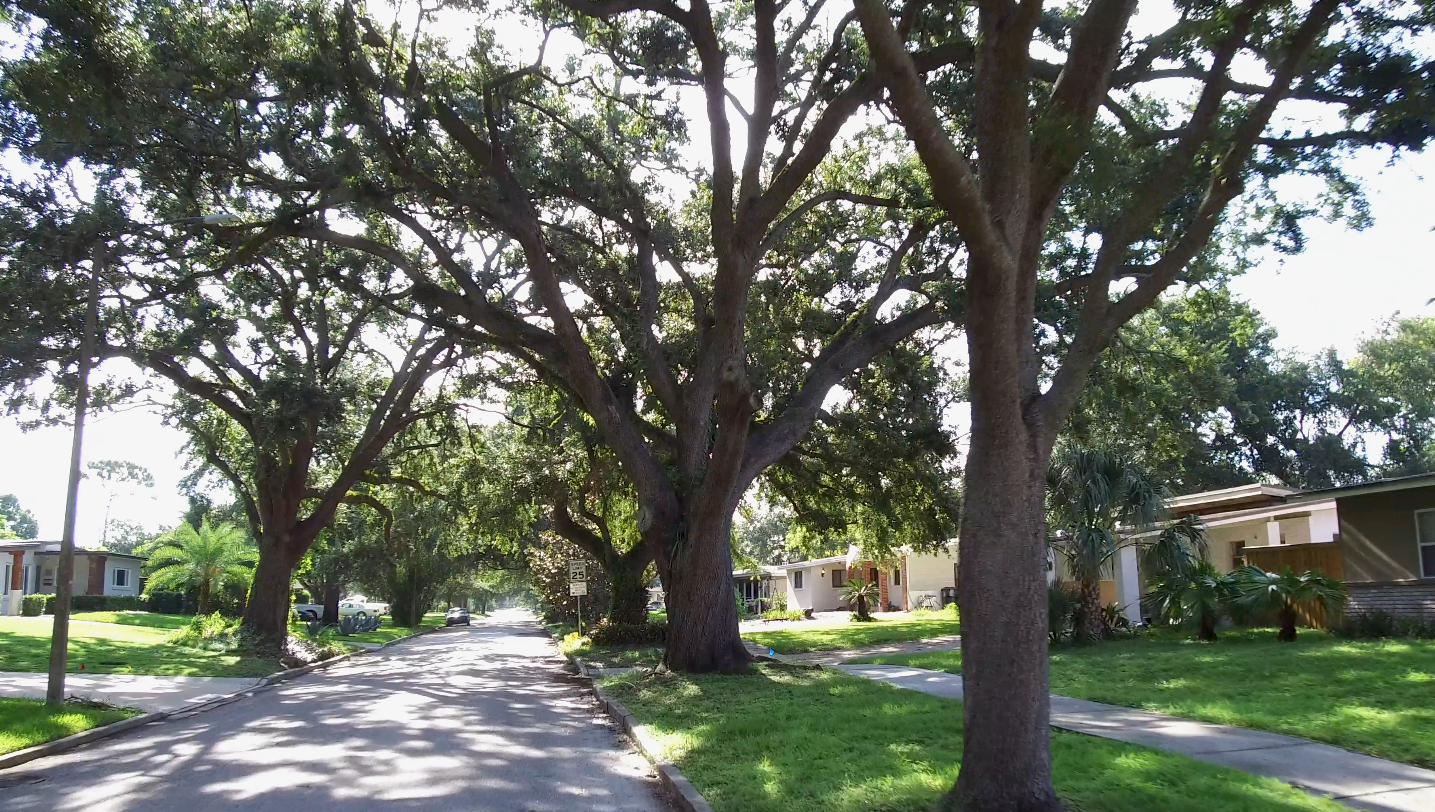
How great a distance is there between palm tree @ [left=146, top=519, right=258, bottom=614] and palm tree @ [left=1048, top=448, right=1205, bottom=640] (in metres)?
36.0

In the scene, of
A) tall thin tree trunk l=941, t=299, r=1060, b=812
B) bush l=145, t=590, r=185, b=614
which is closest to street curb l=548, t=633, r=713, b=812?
tall thin tree trunk l=941, t=299, r=1060, b=812

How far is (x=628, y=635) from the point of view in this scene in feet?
90.5

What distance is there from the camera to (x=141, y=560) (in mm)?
55750

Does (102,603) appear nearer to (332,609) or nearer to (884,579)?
(332,609)

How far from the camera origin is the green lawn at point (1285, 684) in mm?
9281

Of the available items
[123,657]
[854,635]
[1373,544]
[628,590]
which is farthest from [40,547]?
[1373,544]

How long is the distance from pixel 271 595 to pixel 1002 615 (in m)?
24.5

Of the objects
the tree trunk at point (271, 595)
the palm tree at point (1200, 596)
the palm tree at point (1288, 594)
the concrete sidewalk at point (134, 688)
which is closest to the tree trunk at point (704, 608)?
the concrete sidewalk at point (134, 688)

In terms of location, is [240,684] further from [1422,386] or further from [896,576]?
[1422,386]

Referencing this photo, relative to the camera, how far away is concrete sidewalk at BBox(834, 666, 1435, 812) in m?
7.09

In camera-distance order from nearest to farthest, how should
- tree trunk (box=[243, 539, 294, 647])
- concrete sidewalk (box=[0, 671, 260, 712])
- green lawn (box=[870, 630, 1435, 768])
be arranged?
green lawn (box=[870, 630, 1435, 768]) < concrete sidewalk (box=[0, 671, 260, 712]) < tree trunk (box=[243, 539, 294, 647])

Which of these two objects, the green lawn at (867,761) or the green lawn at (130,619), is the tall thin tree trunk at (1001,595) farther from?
the green lawn at (130,619)

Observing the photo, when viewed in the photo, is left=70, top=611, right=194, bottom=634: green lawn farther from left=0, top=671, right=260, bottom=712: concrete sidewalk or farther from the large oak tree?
the large oak tree

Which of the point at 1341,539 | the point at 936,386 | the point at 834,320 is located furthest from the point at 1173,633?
the point at 834,320
